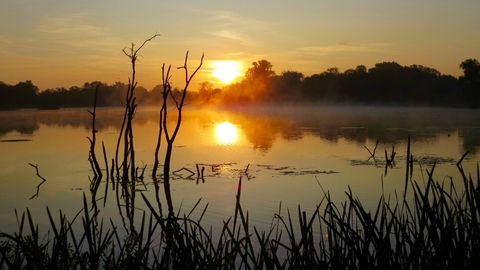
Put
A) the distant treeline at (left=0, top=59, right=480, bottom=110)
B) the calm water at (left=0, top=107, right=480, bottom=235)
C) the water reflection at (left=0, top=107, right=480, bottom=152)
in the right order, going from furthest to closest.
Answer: the distant treeline at (left=0, top=59, right=480, bottom=110) → the water reflection at (left=0, top=107, right=480, bottom=152) → the calm water at (left=0, top=107, right=480, bottom=235)

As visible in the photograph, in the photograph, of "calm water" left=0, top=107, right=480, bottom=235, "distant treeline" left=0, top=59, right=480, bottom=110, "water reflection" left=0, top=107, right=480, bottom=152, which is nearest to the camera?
"calm water" left=0, top=107, right=480, bottom=235

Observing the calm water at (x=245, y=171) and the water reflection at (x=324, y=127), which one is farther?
the water reflection at (x=324, y=127)

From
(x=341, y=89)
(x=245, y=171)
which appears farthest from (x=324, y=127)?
(x=341, y=89)

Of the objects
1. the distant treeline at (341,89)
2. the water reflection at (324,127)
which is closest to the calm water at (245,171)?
the water reflection at (324,127)

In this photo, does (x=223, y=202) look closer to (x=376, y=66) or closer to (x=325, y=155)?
(x=325, y=155)

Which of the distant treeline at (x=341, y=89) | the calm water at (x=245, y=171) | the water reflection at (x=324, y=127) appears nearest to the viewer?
the calm water at (x=245, y=171)

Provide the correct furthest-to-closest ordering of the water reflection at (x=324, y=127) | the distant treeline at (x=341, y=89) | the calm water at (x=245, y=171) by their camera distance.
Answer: the distant treeline at (x=341, y=89) → the water reflection at (x=324, y=127) → the calm water at (x=245, y=171)

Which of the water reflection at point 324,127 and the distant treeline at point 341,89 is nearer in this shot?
the water reflection at point 324,127

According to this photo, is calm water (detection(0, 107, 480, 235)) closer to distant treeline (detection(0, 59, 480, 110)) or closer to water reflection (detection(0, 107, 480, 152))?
water reflection (detection(0, 107, 480, 152))

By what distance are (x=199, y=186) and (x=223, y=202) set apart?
5.21ft

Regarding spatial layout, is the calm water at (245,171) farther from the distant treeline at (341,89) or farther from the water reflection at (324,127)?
the distant treeline at (341,89)

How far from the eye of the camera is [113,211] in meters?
7.52

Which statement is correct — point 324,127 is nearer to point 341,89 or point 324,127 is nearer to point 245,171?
point 245,171

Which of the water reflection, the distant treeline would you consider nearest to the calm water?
the water reflection
